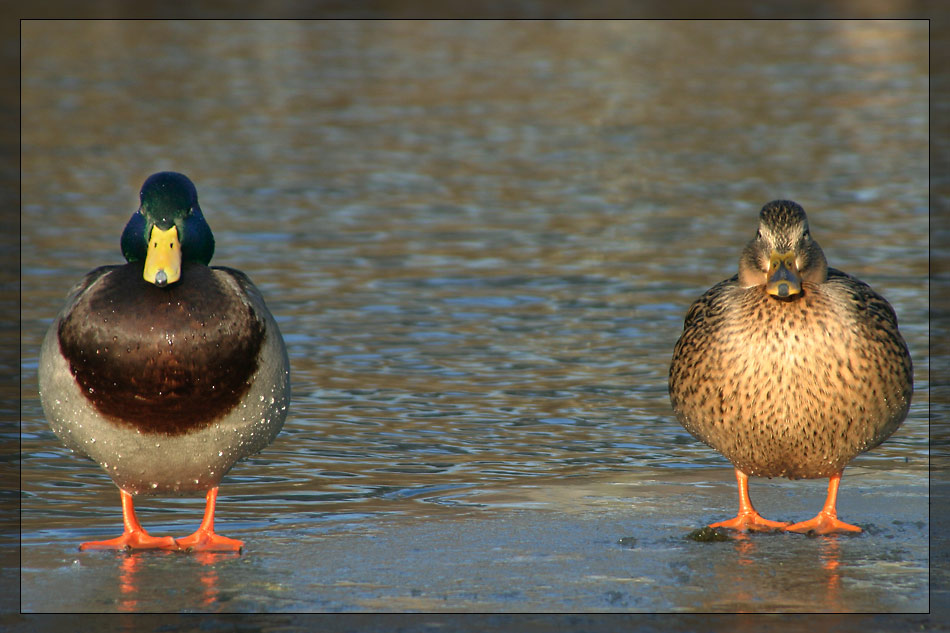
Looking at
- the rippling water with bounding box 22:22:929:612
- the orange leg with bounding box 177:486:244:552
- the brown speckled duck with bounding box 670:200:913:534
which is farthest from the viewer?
the rippling water with bounding box 22:22:929:612

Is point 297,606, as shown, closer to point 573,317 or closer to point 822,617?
point 822,617

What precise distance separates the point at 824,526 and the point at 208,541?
199cm

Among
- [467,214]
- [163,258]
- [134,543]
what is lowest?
[134,543]

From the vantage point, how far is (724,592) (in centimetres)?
458

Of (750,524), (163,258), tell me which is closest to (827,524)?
(750,524)

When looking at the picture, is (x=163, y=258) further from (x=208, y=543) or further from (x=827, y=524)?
(x=827, y=524)

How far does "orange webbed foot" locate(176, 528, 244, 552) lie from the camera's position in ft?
16.9

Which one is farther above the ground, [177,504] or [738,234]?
[738,234]

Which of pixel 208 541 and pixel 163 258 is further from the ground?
pixel 163 258

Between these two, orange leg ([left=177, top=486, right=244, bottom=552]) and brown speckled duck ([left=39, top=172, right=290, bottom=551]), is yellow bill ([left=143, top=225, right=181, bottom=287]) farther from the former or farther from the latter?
orange leg ([left=177, top=486, right=244, bottom=552])

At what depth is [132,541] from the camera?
17.1 ft

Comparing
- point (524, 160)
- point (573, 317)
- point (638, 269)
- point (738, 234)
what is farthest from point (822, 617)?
point (524, 160)

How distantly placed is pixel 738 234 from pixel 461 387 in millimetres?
4519

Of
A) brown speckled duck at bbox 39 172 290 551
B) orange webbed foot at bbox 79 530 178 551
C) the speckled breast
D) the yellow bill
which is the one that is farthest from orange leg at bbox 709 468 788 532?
the yellow bill
